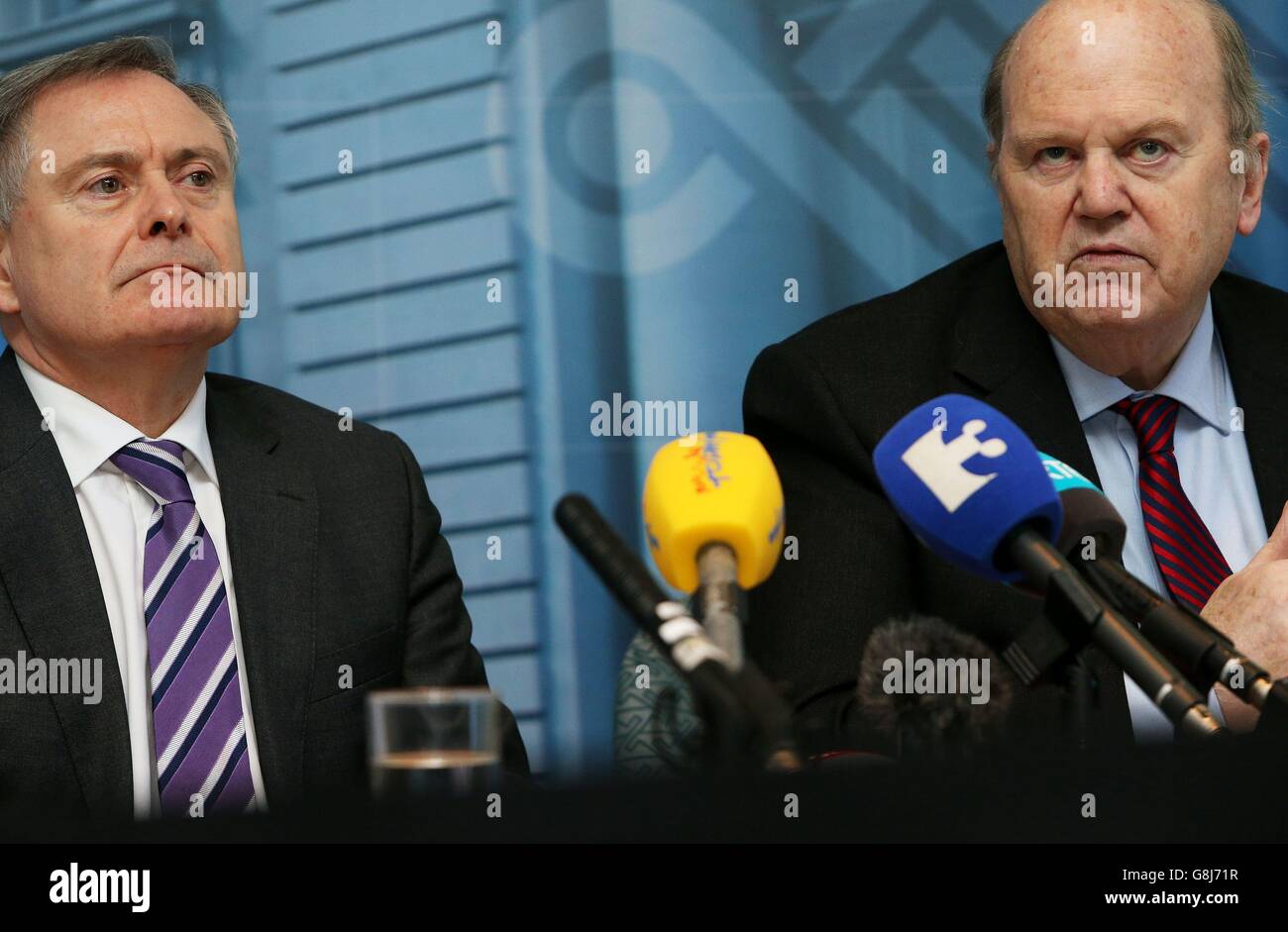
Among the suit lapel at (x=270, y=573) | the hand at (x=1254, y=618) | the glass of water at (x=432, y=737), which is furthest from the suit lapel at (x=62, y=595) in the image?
the hand at (x=1254, y=618)

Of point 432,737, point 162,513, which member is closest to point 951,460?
point 432,737

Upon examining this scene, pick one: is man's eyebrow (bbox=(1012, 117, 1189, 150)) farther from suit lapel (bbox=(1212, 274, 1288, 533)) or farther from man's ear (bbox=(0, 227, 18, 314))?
man's ear (bbox=(0, 227, 18, 314))

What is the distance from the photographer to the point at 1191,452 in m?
2.32

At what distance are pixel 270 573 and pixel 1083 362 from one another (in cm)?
121

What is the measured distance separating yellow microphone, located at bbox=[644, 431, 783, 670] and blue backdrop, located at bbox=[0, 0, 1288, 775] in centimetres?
144

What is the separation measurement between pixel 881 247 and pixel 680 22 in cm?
57

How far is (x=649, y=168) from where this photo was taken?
2918 mm

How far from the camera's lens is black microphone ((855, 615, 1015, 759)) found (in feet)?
6.23

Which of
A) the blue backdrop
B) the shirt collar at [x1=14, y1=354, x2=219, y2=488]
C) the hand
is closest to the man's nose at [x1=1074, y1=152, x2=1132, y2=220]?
the hand

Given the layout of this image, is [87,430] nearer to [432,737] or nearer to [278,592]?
[278,592]

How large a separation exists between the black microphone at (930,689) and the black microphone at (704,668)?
2.18ft

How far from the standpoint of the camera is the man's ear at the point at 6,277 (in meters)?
Answer: 2.26
